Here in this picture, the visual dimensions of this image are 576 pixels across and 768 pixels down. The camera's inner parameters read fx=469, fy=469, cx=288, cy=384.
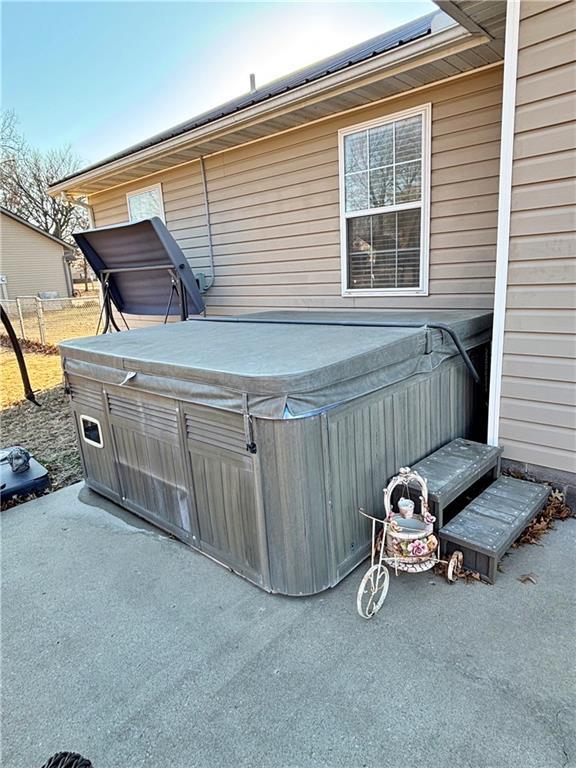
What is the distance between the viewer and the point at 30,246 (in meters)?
21.4

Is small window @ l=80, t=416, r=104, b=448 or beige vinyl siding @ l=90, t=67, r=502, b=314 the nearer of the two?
small window @ l=80, t=416, r=104, b=448

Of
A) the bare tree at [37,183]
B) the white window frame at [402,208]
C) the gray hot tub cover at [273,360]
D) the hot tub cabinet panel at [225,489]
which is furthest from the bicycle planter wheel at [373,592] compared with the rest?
the bare tree at [37,183]

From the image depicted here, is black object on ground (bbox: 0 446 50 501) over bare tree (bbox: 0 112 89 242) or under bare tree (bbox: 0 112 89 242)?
under

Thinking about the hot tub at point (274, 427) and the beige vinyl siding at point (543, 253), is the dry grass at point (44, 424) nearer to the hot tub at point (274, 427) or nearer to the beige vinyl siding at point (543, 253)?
the hot tub at point (274, 427)

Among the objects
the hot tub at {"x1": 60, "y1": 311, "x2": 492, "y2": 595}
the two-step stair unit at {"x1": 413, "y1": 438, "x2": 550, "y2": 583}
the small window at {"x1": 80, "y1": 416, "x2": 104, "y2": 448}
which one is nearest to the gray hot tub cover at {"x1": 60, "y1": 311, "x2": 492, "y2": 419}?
the hot tub at {"x1": 60, "y1": 311, "x2": 492, "y2": 595}

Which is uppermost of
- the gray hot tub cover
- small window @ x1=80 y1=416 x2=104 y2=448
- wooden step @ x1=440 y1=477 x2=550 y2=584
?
the gray hot tub cover

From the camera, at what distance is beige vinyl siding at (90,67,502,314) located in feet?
11.7

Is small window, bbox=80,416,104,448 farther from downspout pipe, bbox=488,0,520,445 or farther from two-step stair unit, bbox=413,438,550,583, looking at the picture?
downspout pipe, bbox=488,0,520,445

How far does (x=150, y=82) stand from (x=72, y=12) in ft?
11.1

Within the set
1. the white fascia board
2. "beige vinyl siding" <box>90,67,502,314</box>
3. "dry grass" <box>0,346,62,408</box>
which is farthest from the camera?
"dry grass" <box>0,346,62,408</box>

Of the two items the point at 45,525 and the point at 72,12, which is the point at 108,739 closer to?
the point at 45,525

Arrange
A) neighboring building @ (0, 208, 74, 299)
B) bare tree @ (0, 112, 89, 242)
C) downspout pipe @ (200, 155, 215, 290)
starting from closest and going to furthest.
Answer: downspout pipe @ (200, 155, 215, 290) < neighboring building @ (0, 208, 74, 299) < bare tree @ (0, 112, 89, 242)

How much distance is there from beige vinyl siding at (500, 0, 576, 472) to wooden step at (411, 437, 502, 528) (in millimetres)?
266

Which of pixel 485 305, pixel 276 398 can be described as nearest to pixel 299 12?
pixel 485 305
